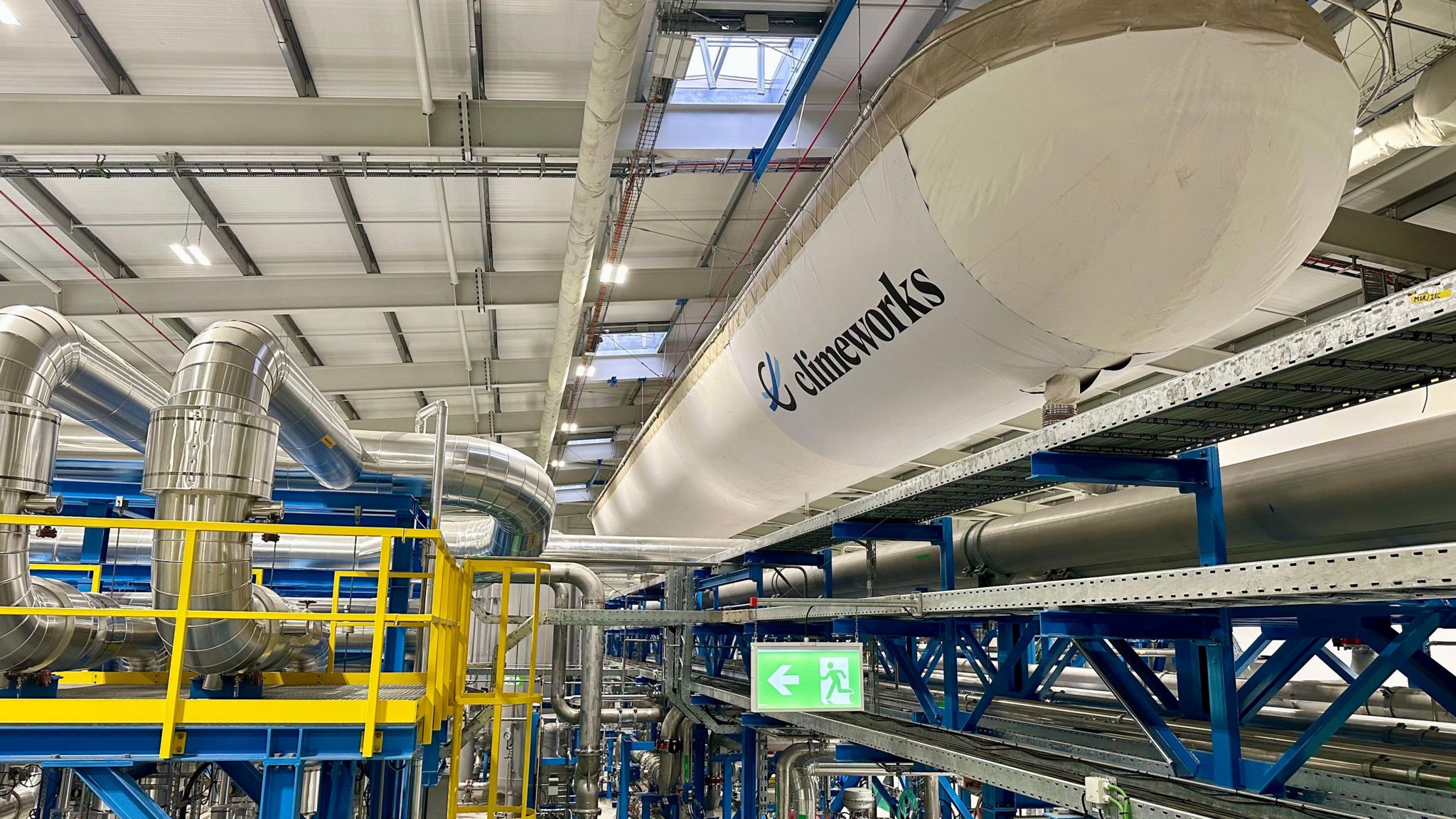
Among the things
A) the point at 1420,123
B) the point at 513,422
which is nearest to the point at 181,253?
the point at 513,422

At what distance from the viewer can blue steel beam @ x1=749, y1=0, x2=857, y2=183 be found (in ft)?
25.2

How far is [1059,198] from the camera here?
14.6 feet

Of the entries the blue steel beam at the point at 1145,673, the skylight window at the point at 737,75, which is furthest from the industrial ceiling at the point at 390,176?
the blue steel beam at the point at 1145,673

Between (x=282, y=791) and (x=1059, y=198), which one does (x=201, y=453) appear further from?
(x=1059, y=198)

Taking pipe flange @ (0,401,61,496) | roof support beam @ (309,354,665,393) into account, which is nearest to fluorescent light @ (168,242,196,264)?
roof support beam @ (309,354,665,393)

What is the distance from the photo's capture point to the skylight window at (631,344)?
56.1 feet

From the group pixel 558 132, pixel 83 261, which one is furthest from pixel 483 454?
pixel 83 261

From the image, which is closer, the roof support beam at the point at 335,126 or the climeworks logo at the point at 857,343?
the climeworks logo at the point at 857,343

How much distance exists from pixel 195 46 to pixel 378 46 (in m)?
1.58

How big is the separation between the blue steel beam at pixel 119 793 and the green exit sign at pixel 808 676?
363 centimetres

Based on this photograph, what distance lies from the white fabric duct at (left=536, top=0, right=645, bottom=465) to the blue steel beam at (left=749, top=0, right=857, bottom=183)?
144cm

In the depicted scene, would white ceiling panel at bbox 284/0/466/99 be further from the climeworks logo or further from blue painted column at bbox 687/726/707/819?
blue painted column at bbox 687/726/707/819

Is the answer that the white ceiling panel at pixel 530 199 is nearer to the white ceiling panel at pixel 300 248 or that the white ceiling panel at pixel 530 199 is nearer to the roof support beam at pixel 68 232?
the white ceiling panel at pixel 300 248

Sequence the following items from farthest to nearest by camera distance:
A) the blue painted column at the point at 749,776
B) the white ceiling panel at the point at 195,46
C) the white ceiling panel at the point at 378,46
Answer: the blue painted column at the point at 749,776, the white ceiling panel at the point at 378,46, the white ceiling panel at the point at 195,46
